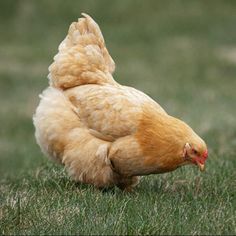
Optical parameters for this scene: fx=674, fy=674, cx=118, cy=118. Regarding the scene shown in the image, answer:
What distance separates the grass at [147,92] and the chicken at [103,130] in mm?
235

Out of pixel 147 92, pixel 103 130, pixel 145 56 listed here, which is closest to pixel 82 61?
pixel 103 130

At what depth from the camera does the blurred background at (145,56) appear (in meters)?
12.8

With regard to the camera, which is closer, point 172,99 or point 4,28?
point 172,99

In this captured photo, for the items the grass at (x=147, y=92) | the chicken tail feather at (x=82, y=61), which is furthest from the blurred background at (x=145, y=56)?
the chicken tail feather at (x=82, y=61)

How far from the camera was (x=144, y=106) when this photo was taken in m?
6.04

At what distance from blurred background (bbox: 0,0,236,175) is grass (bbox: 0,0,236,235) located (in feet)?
0.11

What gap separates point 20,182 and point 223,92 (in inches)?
377

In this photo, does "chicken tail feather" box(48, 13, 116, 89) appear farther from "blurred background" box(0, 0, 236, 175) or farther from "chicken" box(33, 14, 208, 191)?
"blurred background" box(0, 0, 236, 175)

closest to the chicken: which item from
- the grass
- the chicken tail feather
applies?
the chicken tail feather

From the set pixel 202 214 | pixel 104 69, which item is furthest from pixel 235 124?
pixel 202 214

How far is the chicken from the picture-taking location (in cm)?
583

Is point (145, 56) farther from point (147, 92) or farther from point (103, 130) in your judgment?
point (103, 130)

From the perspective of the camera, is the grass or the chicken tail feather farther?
the chicken tail feather

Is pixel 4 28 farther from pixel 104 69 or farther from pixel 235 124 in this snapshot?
pixel 104 69
